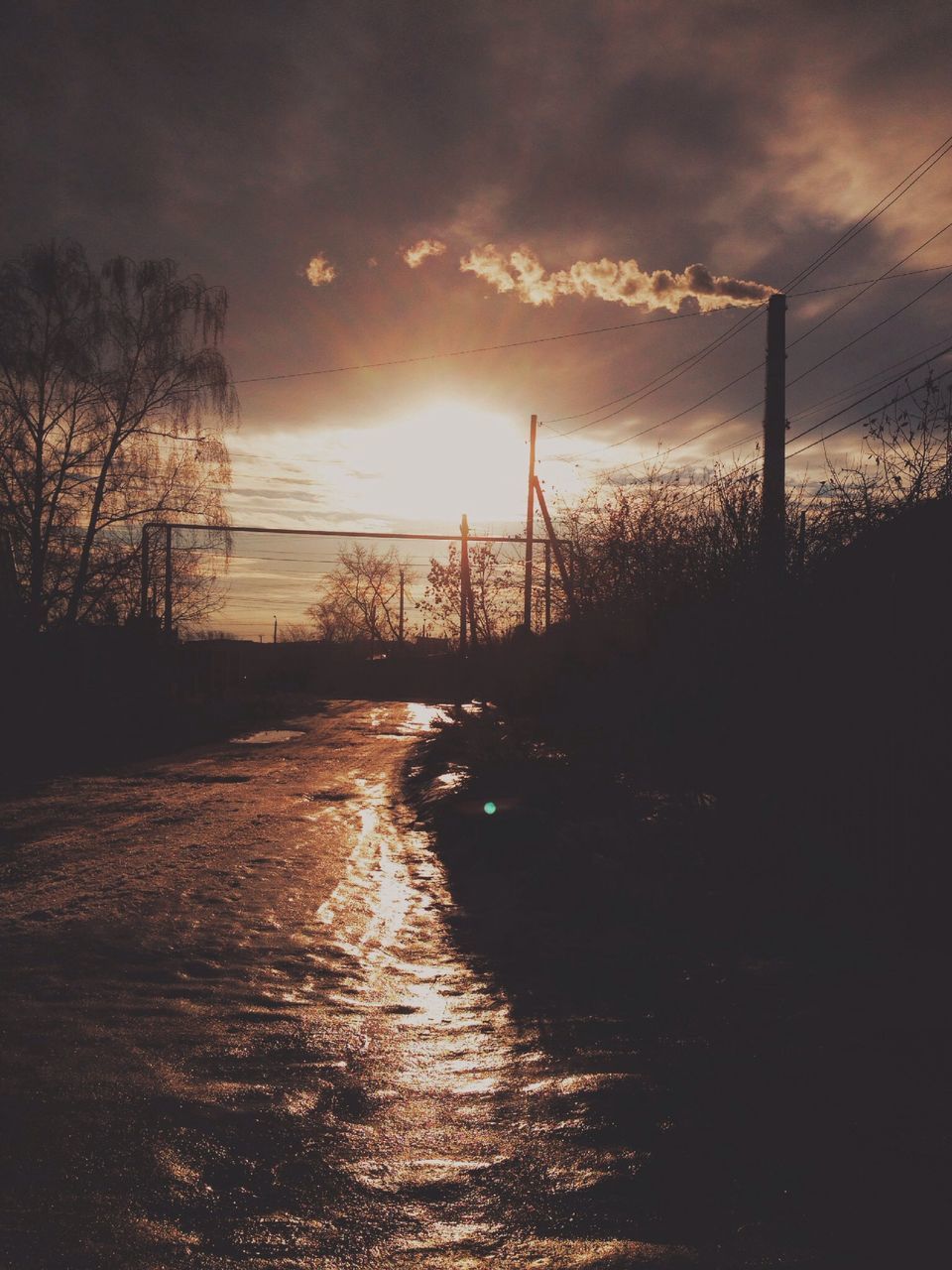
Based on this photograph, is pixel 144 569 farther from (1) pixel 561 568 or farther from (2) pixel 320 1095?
(2) pixel 320 1095

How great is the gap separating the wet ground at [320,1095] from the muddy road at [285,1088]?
0.04ft

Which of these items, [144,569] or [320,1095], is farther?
[144,569]

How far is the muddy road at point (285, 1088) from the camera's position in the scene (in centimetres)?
241

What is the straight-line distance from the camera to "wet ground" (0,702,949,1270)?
2398mm

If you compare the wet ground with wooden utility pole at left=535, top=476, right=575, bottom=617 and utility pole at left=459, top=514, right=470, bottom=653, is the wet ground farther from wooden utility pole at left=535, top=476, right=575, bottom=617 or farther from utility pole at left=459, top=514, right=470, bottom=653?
utility pole at left=459, top=514, right=470, bottom=653

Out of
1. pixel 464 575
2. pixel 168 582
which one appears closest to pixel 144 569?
pixel 168 582

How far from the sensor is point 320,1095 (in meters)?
3.28

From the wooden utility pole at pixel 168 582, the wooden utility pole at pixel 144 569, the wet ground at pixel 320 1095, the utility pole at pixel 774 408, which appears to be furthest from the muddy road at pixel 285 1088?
the wooden utility pole at pixel 168 582

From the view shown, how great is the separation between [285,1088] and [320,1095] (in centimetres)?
15

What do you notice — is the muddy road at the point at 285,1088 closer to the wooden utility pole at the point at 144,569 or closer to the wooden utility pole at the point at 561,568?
the wooden utility pole at the point at 561,568

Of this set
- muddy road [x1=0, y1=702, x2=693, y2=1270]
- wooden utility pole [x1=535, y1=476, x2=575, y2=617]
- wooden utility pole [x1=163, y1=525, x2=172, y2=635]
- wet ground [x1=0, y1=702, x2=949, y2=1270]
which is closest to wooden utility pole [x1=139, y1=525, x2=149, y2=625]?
wooden utility pole [x1=163, y1=525, x2=172, y2=635]

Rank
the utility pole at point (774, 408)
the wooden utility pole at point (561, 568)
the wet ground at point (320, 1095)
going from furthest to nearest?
the wooden utility pole at point (561, 568) → the utility pole at point (774, 408) → the wet ground at point (320, 1095)

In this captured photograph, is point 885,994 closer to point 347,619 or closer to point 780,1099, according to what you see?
point 780,1099

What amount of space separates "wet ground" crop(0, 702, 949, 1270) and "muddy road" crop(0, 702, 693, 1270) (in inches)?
0.4
